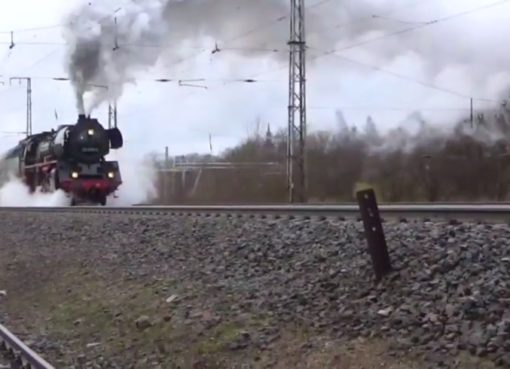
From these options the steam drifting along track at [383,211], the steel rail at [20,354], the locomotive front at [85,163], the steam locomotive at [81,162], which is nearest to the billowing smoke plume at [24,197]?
the steam locomotive at [81,162]

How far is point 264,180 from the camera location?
4409 centimetres

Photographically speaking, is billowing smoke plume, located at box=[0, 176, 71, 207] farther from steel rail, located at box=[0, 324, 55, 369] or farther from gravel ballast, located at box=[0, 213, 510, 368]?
steel rail, located at box=[0, 324, 55, 369]

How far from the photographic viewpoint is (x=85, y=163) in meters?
32.8

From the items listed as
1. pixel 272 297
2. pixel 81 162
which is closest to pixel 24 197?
pixel 81 162

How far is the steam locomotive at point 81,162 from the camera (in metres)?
32.5

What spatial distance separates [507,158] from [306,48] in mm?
9652

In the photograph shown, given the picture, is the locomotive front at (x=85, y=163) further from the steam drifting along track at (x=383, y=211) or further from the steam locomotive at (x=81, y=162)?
the steam drifting along track at (x=383, y=211)

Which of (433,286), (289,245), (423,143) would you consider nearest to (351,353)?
(433,286)

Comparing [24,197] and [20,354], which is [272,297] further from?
[24,197]

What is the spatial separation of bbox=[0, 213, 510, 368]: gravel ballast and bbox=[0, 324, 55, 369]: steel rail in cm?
41

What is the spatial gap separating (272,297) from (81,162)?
24733mm

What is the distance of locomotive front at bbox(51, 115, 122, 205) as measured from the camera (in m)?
32.5

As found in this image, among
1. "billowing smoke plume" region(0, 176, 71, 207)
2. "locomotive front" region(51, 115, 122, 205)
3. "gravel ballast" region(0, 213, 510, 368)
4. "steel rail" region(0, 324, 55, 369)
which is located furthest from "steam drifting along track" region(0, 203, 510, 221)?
"billowing smoke plume" region(0, 176, 71, 207)

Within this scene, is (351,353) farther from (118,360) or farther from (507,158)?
(507,158)
